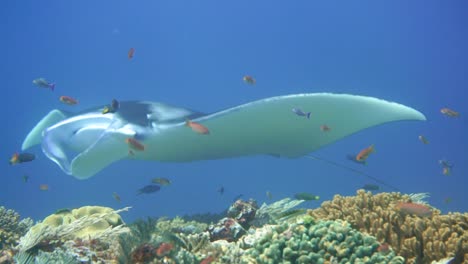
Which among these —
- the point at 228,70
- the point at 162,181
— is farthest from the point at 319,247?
the point at 228,70

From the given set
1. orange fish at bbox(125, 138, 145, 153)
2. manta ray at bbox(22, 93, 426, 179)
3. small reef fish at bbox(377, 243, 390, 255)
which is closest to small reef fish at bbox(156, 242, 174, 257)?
small reef fish at bbox(377, 243, 390, 255)

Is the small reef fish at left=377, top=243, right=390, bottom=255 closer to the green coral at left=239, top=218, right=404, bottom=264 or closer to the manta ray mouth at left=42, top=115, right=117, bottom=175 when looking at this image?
the green coral at left=239, top=218, right=404, bottom=264

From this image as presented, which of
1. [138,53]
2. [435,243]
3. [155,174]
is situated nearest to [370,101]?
[435,243]

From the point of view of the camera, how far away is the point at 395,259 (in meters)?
3.15

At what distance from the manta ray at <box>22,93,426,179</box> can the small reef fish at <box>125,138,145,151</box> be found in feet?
0.44

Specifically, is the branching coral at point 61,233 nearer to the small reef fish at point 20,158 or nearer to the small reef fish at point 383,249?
the small reef fish at point 383,249

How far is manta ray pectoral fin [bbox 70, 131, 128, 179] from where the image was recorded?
19.4 feet

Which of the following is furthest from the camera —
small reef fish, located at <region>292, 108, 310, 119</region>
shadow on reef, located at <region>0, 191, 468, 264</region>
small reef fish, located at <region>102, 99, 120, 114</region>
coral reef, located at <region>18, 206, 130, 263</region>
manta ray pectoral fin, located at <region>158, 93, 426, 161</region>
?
small reef fish, located at <region>102, 99, 120, 114</region>

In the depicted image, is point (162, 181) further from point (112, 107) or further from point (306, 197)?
point (306, 197)

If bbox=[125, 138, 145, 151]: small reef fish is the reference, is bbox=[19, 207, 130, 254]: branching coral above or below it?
below

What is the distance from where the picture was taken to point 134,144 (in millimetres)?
5953

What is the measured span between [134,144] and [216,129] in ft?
A: 4.25

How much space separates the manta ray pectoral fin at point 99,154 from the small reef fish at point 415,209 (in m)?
4.09

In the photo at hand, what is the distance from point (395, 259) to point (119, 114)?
486cm
